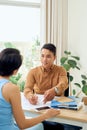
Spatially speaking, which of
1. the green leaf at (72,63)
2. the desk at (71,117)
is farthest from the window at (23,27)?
the desk at (71,117)

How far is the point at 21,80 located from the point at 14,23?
100cm

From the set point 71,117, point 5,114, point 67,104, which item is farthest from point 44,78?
point 5,114

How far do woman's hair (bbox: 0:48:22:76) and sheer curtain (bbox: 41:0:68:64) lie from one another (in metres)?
2.26

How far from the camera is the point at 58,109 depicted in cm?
192

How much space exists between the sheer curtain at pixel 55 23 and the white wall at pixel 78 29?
0.09m

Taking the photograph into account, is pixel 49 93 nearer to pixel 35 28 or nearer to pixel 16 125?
pixel 16 125

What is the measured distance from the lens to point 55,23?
3.87m

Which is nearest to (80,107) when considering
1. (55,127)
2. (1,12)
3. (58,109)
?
(58,109)

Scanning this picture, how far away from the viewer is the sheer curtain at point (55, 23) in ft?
12.5

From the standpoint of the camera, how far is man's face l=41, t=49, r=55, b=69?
2.61 metres

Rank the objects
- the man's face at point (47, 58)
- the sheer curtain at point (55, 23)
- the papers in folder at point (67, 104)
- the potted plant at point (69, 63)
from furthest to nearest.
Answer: the sheer curtain at point (55, 23), the potted plant at point (69, 63), the man's face at point (47, 58), the papers in folder at point (67, 104)

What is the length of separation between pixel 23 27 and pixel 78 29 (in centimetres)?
96

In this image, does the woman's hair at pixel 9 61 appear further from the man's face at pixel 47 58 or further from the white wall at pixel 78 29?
the white wall at pixel 78 29

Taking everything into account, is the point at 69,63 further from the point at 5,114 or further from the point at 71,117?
the point at 5,114
